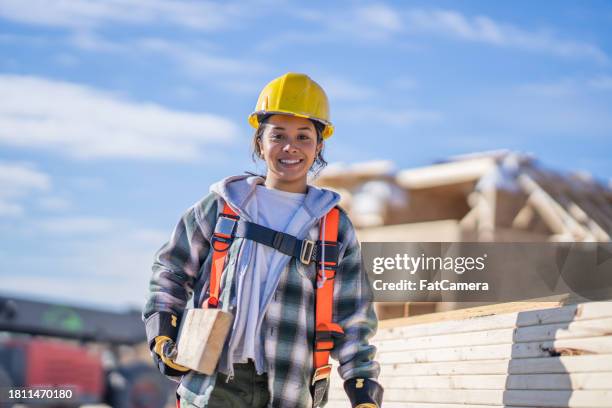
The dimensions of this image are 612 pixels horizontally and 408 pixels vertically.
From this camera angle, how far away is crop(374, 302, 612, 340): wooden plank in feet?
12.8

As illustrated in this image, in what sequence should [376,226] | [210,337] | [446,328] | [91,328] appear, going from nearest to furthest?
[210,337]
[446,328]
[376,226]
[91,328]

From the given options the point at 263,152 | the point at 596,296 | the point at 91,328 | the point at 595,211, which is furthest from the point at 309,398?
the point at 91,328

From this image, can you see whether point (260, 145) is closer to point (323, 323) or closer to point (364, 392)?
point (323, 323)

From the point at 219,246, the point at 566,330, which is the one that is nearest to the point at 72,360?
the point at 219,246

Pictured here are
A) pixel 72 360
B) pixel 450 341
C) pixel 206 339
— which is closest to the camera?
pixel 206 339

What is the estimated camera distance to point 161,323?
367cm

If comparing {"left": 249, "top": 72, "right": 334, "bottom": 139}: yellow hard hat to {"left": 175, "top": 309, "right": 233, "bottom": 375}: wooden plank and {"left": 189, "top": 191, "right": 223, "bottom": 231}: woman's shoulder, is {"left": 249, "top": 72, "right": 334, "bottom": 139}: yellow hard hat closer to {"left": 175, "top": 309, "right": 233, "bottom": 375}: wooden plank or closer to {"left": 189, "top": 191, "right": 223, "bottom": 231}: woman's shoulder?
{"left": 189, "top": 191, "right": 223, "bottom": 231}: woman's shoulder

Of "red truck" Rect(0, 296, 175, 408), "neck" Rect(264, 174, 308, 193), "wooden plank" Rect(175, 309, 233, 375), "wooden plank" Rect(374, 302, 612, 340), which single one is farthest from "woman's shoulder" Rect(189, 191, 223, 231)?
"red truck" Rect(0, 296, 175, 408)

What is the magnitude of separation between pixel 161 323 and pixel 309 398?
69 centimetres

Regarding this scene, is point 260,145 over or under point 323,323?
over

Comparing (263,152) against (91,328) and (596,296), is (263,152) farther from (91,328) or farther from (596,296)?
(91,328)

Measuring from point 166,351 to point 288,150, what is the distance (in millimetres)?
1005

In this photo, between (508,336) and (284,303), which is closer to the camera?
(284,303)

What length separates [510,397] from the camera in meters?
4.21
